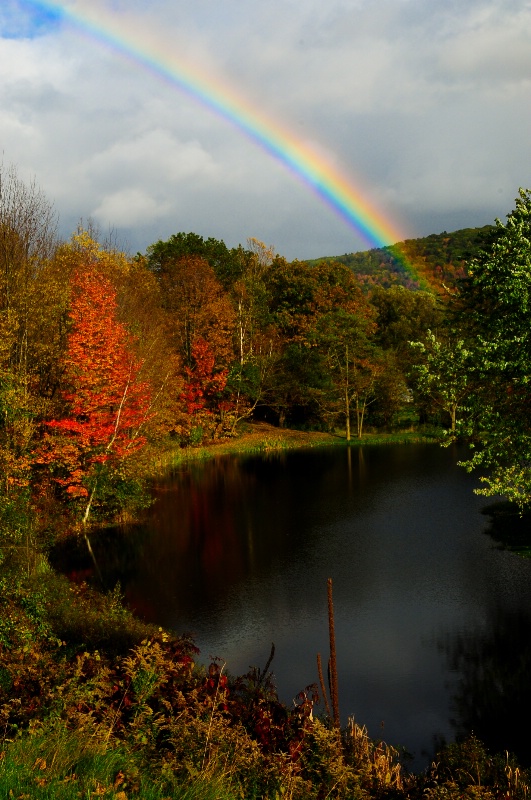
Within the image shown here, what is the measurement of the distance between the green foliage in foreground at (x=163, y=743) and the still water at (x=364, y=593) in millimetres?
3292

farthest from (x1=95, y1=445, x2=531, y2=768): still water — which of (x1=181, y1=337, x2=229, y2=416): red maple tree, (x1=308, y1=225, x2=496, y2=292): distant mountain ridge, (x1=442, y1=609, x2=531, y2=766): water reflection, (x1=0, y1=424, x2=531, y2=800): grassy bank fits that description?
(x1=308, y1=225, x2=496, y2=292): distant mountain ridge

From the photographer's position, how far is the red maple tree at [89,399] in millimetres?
32375

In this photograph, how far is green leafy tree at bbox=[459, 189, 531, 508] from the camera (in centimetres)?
1661

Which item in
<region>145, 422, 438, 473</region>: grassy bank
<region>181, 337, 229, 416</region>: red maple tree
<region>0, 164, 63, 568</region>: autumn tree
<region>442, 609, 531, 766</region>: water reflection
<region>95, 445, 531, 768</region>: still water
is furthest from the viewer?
<region>181, 337, 229, 416</region>: red maple tree

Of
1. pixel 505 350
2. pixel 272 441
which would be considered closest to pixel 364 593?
pixel 505 350

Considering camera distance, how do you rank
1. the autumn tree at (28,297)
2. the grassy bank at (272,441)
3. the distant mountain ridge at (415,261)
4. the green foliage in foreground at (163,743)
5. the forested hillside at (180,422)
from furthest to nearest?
1. the distant mountain ridge at (415,261)
2. the grassy bank at (272,441)
3. the autumn tree at (28,297)
4. the forested hillside at (180,422)
5. the green foliage in foreground at (163,743)

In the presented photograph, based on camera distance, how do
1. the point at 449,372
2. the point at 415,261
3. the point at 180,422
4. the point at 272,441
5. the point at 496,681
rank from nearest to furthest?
1. the point at 449,372
2. the point at 496,681
3. the point at 180,422
4. the point at 272,441
5. the point at 415,261

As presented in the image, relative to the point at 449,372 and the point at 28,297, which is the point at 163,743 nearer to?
the point at 449,372

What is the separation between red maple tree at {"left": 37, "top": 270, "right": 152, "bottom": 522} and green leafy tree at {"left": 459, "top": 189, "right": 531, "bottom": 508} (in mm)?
19523

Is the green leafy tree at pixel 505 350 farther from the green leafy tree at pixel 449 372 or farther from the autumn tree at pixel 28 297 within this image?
the autumn tree at pixel 28 297

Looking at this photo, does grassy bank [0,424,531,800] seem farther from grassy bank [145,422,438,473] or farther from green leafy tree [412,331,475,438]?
grassy bank [145,422,438,473]

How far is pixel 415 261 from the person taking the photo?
139 metres

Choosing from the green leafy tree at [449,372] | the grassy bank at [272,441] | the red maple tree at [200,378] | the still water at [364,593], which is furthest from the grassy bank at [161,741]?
the red maple tree at [200,378]

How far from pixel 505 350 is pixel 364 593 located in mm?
12462
